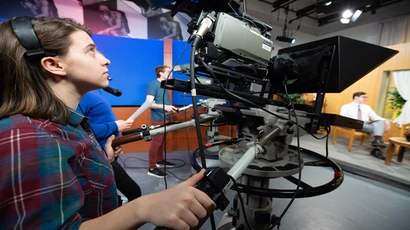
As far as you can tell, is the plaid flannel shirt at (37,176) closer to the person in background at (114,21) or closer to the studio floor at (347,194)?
the studio floor at (347,194)

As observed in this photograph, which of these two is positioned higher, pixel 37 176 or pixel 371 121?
pixel 37 176

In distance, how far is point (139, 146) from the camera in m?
3.17

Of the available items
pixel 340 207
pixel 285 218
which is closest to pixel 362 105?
pixel 340 207

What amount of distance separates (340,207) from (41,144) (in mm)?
2373

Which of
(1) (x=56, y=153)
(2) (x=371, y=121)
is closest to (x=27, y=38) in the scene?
(1) (x=56, y=153)

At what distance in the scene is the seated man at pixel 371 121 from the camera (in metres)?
3.00

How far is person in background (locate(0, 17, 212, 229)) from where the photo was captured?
1.03 feet

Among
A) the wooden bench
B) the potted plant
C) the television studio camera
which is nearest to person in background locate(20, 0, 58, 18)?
the television studio camera

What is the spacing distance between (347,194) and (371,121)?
205cm

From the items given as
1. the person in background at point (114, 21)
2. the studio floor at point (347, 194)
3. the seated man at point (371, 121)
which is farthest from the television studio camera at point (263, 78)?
the person in background at point (114, 21)

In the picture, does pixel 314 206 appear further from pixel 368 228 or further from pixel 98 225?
pixel 98 225

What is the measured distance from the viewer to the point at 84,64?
57 centimetres

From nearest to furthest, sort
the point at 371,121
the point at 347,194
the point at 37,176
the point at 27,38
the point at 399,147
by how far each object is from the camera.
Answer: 1. the point at 37,176
2. the point at 27,38
3. the point at 347,194
4. the point at 399,147
5. the point at 371,121

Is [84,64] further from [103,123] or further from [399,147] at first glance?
[399,147]
